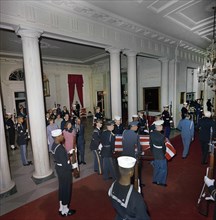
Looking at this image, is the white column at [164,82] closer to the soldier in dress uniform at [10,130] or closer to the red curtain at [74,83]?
the red curtain at [74,83]

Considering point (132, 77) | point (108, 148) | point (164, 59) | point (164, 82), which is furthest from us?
Result: point (164, 82)

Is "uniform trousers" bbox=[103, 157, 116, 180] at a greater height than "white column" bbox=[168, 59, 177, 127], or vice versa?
"white column" bbox=[168, 59, 177, 127]

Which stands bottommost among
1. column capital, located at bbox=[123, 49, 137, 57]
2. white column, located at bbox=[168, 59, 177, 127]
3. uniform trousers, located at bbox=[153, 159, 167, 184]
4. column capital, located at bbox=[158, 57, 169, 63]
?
uniform trousers, located at bbox=[153, 159, 167, 184]

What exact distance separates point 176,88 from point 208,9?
4914mm

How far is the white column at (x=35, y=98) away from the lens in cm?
415

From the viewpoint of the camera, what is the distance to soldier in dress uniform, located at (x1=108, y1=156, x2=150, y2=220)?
1.74 m

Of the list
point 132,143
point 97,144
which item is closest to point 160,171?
point 132,143

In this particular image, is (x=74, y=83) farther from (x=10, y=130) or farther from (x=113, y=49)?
(x=113, y=49)

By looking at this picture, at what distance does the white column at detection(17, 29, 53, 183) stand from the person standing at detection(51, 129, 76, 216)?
1538mm

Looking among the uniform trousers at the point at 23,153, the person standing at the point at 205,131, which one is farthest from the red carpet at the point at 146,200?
the uniform trousers at the point at 23,153

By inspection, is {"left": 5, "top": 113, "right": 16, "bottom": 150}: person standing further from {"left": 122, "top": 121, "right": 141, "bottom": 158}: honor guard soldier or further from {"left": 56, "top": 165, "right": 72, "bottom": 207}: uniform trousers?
{"left": 122, "top": 121, "right": 141, "bottom": 158}: honor guard soldier

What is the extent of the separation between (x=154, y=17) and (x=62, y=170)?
589cm

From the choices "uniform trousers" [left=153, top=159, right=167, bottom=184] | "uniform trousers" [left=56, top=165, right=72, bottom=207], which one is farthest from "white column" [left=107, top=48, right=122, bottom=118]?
"uniform trousers" [left=56, top=165, right=72, bottom=207]

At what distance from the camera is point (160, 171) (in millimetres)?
4066
